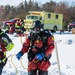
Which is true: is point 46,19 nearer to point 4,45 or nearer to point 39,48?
point 39,48

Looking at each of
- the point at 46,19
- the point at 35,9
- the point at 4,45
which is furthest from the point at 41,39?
the point at 35,9

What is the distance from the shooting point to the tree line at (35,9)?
5497cm

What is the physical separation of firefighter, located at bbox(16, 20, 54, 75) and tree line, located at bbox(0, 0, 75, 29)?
44806 millimetres

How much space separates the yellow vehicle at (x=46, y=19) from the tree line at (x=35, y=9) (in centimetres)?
2044

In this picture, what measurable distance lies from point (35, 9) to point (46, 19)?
39.7m

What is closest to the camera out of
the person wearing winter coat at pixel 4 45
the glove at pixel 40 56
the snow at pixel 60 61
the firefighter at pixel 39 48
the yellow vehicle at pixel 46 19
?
the person wearing winter coat at pixel 4 45

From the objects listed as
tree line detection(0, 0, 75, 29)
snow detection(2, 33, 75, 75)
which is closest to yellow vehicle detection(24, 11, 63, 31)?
snow detection(2, 33, 75, 75)

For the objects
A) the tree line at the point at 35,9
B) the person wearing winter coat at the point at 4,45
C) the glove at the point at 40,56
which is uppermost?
the person wearing winter coat at the point at 4,45

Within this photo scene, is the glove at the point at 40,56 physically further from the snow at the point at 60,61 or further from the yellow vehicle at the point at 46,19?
the yellow vehicle at the point at 46,19

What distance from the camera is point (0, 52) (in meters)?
5.62

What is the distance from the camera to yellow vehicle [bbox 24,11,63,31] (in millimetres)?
27500

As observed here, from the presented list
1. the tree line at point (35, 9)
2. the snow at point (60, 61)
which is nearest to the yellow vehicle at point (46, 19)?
the snow at point (60, 61)

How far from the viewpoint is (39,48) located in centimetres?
593

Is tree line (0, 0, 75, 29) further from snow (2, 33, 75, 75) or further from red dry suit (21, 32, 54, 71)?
red dry suit (21, 32, 54, 71)
